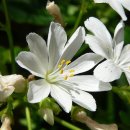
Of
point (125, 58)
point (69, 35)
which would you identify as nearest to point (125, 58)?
point (125, 58)

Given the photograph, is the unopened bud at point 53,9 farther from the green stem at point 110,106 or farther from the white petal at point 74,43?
the green stem at point 110,106

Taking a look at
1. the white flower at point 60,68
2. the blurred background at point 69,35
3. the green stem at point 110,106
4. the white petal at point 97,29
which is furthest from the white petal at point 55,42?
the green stem at point 110,106

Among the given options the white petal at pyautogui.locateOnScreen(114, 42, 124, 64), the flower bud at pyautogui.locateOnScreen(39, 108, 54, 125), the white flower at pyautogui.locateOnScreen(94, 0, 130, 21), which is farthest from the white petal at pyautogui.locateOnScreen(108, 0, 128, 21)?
the flower bud at pyautogui.locateOnScreen(39, 108, 54, 125)

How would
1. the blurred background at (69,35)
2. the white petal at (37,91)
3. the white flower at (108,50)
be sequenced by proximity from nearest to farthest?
the white petal at (37,91)
the white flower at (108,50)
the blurred background at (69,35)

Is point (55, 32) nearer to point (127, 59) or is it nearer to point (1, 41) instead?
point (127, 59)

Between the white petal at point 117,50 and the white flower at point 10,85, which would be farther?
the white petal at point 117,50

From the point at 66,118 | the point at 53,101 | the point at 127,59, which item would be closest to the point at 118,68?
the point at 127,59

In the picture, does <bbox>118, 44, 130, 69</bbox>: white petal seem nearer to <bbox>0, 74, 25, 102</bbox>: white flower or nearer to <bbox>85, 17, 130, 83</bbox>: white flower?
<bbox>85, 17, 130, 83</bbox>: white flower
